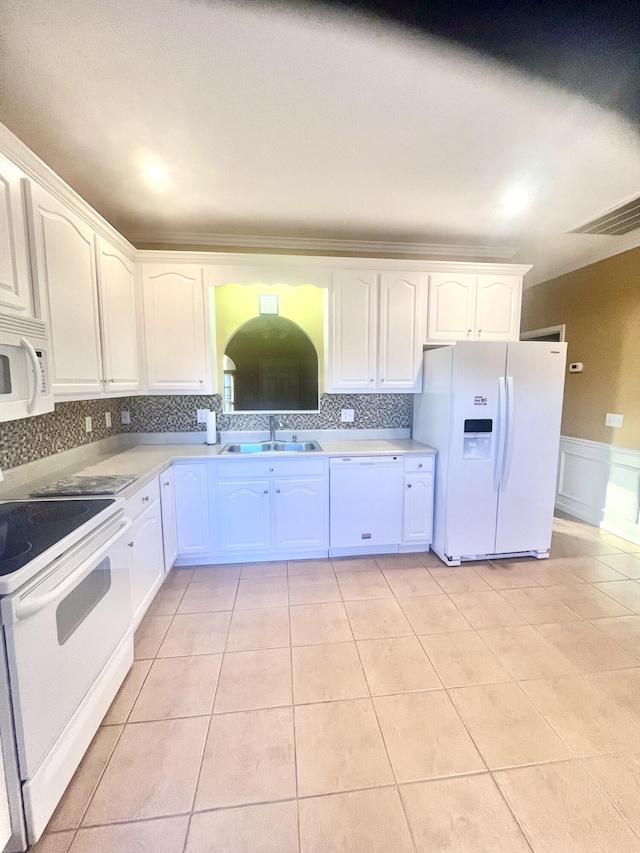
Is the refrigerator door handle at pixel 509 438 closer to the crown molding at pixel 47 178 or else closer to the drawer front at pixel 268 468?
the drawer front at pixel 268 468


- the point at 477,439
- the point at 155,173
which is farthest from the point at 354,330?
the point at 155,173

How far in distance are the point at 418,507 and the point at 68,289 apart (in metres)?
2.73

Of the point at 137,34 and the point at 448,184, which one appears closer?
the point at 137,34

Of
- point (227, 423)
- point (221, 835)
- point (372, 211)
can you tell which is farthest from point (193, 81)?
point (221, 835)

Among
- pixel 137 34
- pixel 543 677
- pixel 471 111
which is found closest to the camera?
pixel 137 34

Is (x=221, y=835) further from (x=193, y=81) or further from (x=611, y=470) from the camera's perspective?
(x=611, y=470)

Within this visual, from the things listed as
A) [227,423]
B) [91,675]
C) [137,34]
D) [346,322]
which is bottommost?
[91,675]

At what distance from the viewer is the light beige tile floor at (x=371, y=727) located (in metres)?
1.14

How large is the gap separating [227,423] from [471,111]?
2597 mm

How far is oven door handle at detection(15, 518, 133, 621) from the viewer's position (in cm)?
102

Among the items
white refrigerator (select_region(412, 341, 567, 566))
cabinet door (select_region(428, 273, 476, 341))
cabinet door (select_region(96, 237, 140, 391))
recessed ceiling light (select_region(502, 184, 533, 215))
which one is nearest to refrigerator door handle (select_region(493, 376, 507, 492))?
white refrigerator (select_region(412, 341, 567, 566))

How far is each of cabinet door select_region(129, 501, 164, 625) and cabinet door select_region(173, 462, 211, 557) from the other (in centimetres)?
30

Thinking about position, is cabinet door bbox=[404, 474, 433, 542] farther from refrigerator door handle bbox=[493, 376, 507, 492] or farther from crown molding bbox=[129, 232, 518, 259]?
crown molding bbox=[129, 232, 518, 259]

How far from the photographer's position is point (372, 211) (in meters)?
2.60
